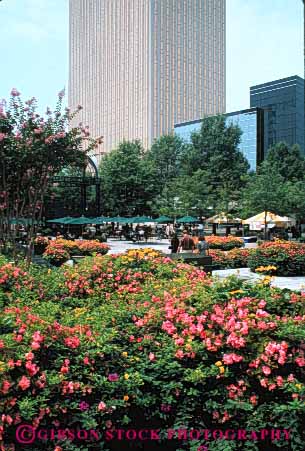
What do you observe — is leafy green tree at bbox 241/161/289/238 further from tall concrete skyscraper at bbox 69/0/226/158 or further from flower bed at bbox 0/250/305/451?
tall concrete skyscraper at bbox 69/0/226/158

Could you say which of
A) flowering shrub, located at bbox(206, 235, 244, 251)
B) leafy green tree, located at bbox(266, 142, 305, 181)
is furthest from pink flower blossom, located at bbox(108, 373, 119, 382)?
leafy green tree, located at bbox(266, 142, 305, 181)

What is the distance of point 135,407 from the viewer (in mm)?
3564

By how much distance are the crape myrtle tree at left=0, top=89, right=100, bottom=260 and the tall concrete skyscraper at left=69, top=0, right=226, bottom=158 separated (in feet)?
357

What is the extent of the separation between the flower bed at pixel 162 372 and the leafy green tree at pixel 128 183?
44.3m

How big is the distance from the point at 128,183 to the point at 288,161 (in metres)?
17.9

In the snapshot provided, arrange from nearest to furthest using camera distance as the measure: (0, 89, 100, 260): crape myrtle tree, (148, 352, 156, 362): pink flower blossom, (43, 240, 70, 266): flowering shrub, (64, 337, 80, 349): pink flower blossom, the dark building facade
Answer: (64, 337, 80, 349): pink flower blossom → (148, 352, 156, 362): pink flower blossom → (0, 89, 100, 260): crape myrtle tree → (43, 240, 70, 266): flowering shrub → the dark building facade

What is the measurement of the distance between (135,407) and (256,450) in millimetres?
836

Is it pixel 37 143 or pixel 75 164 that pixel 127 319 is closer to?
pixel 37 143

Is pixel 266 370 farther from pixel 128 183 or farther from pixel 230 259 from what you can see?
pixel 128 183

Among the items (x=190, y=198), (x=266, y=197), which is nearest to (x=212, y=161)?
(x=190, y=198)

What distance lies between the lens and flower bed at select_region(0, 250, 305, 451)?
10.5 feet

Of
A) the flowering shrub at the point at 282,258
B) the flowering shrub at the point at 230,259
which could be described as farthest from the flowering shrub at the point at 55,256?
the flowering shrub at the point at 282,258

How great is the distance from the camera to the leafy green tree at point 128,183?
48812 millimetres

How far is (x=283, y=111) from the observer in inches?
4208
